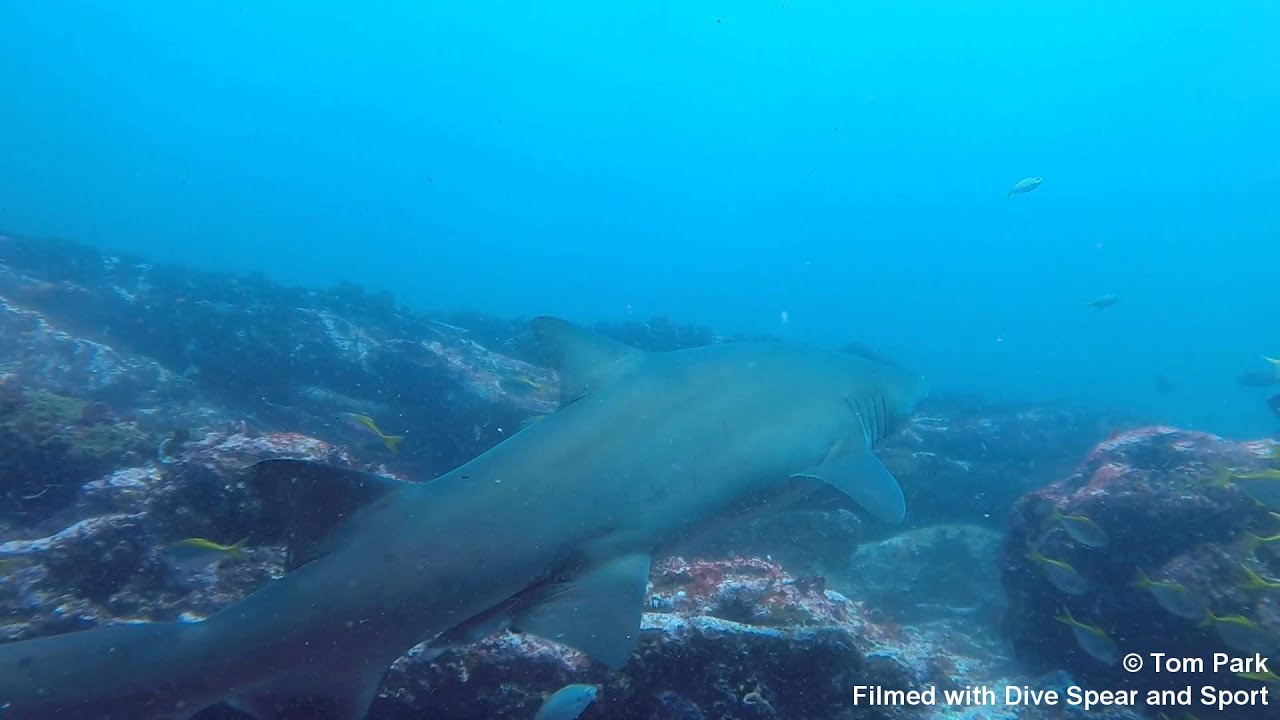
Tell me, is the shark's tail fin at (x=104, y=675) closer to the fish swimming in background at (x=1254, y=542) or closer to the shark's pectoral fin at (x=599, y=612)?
the shark's pectoral fin at (x=599, y=612)

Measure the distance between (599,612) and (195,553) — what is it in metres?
Result: 3.54

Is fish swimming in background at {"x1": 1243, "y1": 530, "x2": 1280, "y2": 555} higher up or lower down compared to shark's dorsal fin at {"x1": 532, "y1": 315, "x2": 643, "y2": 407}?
lower down

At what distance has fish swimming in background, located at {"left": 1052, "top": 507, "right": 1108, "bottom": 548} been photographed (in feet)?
21.7

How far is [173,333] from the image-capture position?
571 inches

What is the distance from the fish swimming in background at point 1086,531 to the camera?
662 centimetres

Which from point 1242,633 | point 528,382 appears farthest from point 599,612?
point 528,382

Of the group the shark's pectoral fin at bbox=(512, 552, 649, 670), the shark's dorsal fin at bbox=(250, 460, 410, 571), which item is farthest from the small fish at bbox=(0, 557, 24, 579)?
the shark's pectoral fin at bbox=(512, 552, 649, 670)

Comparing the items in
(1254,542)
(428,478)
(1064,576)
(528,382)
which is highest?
(528,382)

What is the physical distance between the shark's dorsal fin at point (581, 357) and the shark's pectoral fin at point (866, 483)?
4.76ft

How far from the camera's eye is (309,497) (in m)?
3.09

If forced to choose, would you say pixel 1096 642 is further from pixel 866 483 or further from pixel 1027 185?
pixel 1027 185

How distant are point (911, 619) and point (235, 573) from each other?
9.55 m

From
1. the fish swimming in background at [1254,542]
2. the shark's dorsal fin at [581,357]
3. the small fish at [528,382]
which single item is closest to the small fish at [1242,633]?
the fish swimming in background at [1254,542]

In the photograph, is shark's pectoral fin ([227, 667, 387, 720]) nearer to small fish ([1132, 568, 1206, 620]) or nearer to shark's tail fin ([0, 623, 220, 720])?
shark's tail fin ([0, 623, 220, 720])
